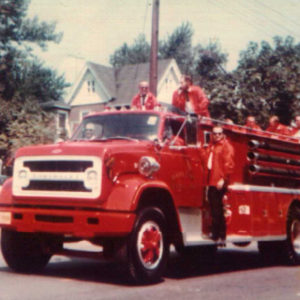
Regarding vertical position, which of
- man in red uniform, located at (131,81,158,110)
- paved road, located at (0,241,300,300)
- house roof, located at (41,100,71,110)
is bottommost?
paved road, located at (0,241,300,300)

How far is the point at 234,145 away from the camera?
37.2 feet

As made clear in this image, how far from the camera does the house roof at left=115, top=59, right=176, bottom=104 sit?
179 feet

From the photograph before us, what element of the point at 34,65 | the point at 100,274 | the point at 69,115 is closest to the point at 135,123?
the point at 100,274

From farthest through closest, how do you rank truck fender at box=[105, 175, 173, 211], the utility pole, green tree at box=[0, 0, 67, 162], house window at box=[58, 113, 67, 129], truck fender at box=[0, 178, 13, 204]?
house window at box=[58, 113, 67, 129] < green tree at box=[0, 0, 67, 162] < the utility pole < truck fender at box=[0, 178, 13, 204] < truck fender at box=[105, 175, 173, 211]

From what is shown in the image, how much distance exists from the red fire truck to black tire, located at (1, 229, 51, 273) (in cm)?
1

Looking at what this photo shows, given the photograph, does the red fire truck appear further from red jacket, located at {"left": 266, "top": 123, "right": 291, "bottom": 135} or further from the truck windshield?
red jacket, located at {"left": 266, "top": 123, "right": 291, "bottom": 135}

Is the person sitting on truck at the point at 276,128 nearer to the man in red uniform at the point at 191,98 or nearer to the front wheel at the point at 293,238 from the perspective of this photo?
the front wheel at the point at 293,238

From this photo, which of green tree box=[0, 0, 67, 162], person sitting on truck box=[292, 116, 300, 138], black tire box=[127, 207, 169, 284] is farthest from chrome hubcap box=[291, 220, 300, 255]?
green tree box=[0, 0, 67, 162]

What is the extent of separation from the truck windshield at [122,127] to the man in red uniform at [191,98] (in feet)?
4.73

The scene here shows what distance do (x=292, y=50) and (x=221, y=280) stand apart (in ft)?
87.9

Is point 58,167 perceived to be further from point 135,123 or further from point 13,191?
point 135,123

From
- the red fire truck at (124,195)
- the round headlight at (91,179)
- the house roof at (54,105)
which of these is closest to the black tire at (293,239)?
the red fire truck at (124,195)

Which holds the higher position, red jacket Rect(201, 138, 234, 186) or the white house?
the white house

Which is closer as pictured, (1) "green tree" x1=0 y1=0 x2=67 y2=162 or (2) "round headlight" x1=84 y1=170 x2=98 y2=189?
(2) "round headlight" x1=84 y1=170 x2=98 y2=189
